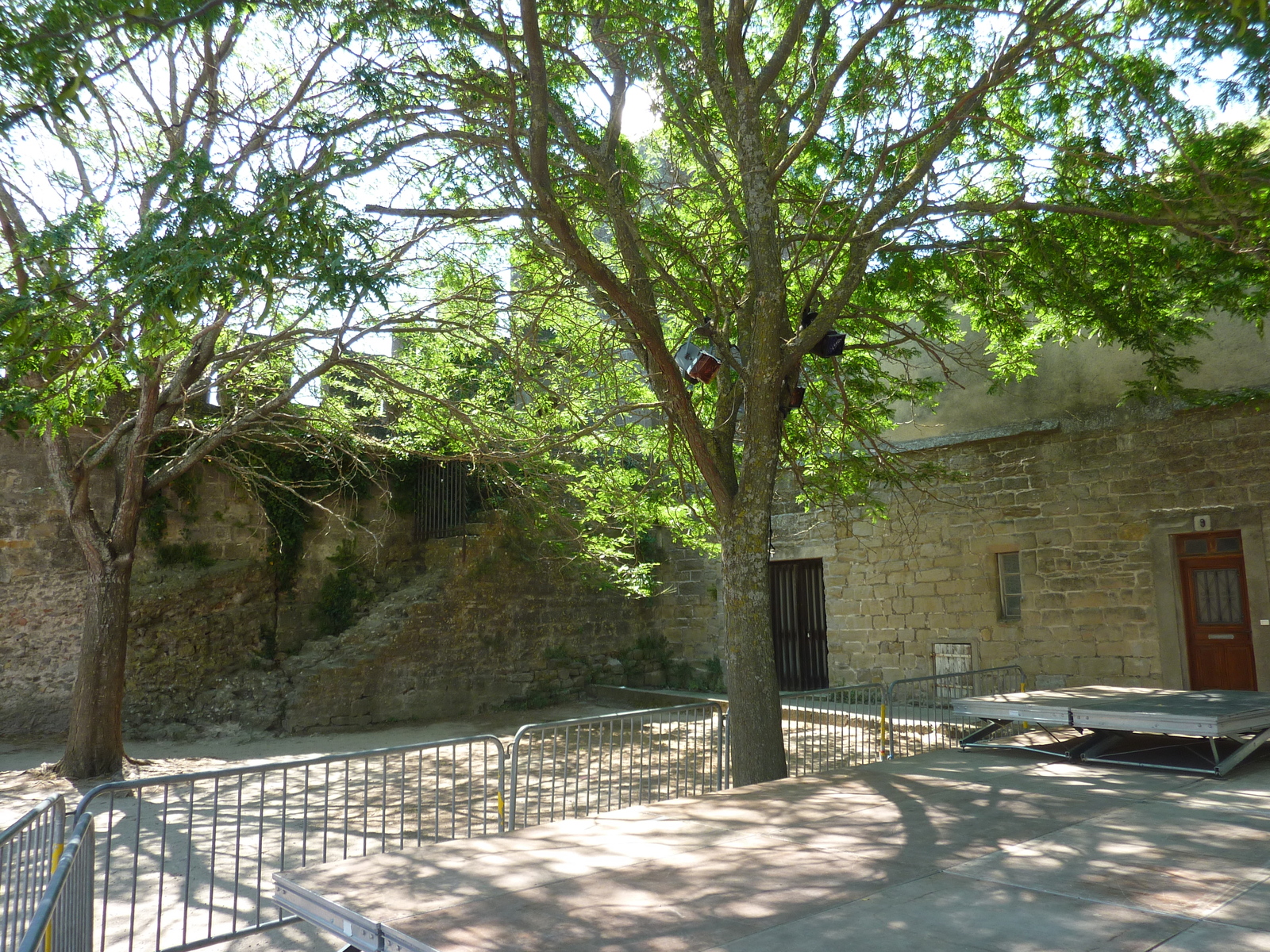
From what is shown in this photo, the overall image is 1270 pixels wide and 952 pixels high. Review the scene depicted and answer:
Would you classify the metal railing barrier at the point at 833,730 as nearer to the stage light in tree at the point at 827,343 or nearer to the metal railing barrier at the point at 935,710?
the metal railing barrier at the point at 935,710

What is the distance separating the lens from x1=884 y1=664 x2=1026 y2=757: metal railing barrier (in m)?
9.75

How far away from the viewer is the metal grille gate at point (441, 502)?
48.5 ft

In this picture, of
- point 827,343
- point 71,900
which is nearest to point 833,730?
point 827,343

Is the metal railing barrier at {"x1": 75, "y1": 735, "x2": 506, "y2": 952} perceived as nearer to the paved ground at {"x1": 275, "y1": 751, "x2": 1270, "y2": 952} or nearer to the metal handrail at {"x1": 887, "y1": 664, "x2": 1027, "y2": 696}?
the paved ground at {"x1": 275, "y1": 751, "x2": 1270, "y2": 952}

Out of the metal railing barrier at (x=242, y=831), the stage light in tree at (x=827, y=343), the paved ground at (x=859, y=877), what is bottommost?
the metal railing barrier at (x=242, y=831)

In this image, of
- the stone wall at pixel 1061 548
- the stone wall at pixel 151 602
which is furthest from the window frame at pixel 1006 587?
the stone wall at pixel 151 602

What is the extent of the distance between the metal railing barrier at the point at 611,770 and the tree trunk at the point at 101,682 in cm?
413

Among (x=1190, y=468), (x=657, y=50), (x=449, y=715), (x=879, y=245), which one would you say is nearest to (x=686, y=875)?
(x=879, y=245)

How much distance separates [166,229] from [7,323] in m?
1.00

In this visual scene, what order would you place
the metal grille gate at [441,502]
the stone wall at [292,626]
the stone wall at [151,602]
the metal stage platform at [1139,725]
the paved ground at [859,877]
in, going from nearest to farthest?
the paved ground at [859,877] < the metal stage platform at [1139,725] < the stone wall at [151,602] < the stone wall at [292,626] < the metal grille gate at [441,502]

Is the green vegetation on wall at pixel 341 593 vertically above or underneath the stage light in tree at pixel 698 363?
underneath

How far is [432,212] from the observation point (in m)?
6.62

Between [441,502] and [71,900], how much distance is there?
11.4 metres

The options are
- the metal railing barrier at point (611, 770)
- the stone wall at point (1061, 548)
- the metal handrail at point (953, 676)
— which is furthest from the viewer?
the stone wall at point (1061, 548)
